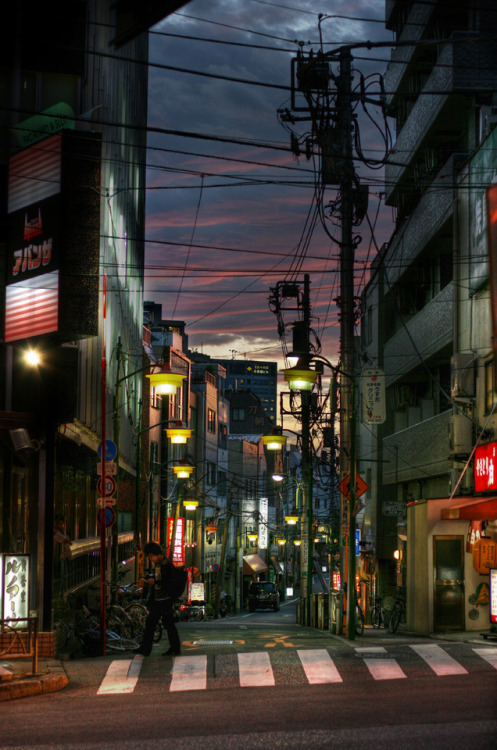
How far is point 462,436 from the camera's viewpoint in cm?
2602

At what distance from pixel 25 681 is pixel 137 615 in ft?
27.1

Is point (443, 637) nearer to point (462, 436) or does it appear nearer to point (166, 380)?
point (462, 436)

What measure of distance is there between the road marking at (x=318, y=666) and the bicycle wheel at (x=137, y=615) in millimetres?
5612

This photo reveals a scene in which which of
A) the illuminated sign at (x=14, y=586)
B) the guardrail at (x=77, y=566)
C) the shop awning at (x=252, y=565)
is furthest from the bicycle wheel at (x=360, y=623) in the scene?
the shop awning at (x=252, y=565)

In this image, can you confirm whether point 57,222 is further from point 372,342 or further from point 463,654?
point 372,342

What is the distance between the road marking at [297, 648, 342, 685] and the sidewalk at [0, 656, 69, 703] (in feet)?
12.7

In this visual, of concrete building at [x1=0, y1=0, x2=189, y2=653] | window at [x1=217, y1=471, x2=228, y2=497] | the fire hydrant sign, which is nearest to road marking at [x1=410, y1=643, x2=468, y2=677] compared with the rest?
concrete building at [x1=0, y1=0, x2=189, y2=653]

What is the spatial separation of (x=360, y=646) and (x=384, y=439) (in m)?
25.8

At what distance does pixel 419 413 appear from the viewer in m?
41.2

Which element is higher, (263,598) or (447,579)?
(447,579)

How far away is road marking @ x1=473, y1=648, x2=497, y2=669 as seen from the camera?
50.7 feet

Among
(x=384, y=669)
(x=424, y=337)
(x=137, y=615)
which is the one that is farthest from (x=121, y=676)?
(x=424, y=337)

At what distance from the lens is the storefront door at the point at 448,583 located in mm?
26359

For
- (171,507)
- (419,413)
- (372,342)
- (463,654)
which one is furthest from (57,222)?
(171,507)
